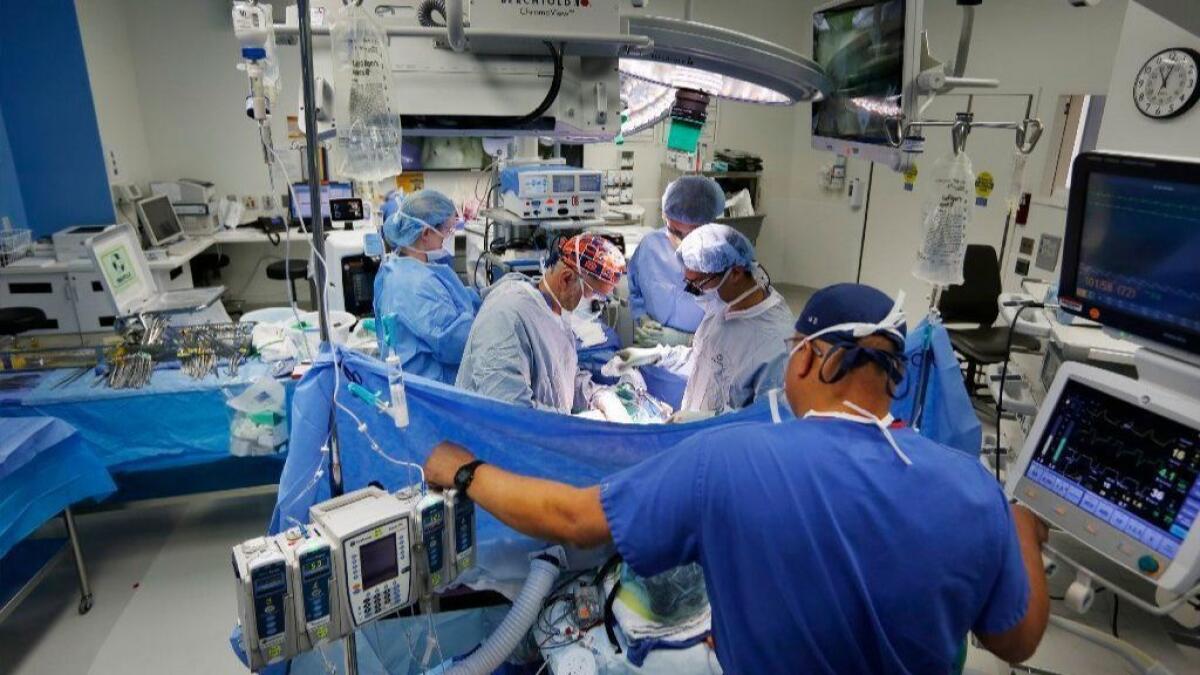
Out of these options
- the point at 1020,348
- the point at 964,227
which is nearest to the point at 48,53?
the point at 964,227

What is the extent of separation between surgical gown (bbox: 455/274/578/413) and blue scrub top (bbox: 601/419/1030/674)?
924 millimetres

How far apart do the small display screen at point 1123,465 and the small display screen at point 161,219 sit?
19.7 feet

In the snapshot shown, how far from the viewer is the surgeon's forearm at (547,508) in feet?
4.19

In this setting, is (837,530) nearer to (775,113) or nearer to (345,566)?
(345,566)

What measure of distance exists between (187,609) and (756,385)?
2.50 m

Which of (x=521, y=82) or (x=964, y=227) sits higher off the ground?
(x=521, y=82)

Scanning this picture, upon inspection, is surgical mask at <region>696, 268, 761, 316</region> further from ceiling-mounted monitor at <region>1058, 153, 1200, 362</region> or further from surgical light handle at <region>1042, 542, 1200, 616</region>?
surgical light handle at <region>1042, 542, 1200, 616</region>

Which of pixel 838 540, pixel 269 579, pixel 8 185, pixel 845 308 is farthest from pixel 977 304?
pixel 8 185

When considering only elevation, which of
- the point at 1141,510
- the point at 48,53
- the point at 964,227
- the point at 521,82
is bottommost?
the point at 1141,510

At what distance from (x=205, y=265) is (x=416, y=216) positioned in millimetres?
3922

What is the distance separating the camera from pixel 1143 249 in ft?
4.58

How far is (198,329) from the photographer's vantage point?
3223 millimetres

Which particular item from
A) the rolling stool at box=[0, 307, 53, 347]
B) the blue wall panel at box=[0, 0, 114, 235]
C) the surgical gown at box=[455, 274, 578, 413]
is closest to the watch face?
the surgical gown at box=[455, 274, 578, 413]

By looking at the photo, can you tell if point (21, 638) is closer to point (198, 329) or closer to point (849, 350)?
point (198, 329)
